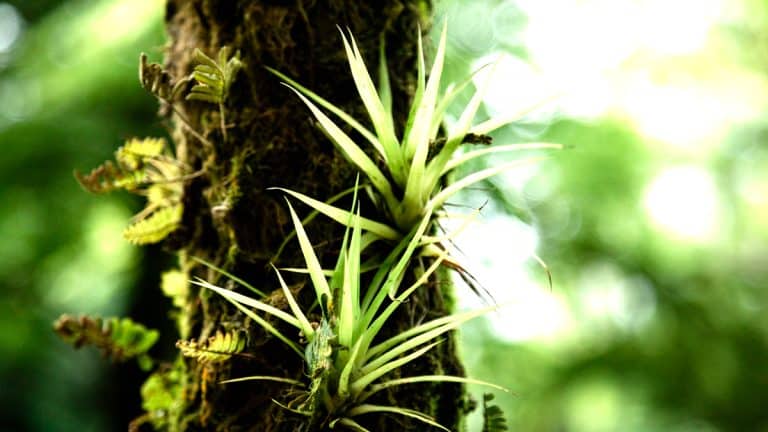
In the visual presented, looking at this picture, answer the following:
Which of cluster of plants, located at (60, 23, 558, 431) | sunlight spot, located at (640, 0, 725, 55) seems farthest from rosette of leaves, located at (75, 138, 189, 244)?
sunlight spot, located at (640, 0, 725, 55)

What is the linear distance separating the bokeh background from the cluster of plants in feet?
6.46

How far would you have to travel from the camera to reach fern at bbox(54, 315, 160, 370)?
122cm

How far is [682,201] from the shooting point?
378 centimetres

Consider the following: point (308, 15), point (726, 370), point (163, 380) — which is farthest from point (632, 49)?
point (163, 380)

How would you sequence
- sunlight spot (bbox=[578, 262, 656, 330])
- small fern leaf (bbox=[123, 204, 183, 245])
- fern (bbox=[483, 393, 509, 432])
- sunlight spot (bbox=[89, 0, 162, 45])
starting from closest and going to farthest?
fern (bbox=[483, 393, 509, 432]) → small fern leaf (bbox=[123, 204, 183, 245]) → sunlight spot (bbox=[89, 0, 162, 45]) → sunlight spot (bbox=[578, 262, 656, 330])

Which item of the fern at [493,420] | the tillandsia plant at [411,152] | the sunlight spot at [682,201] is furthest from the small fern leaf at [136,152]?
the sunlight spot at [682,201]

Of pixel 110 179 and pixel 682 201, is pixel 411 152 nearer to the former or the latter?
pixel 110 179

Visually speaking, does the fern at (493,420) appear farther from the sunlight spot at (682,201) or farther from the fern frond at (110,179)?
the sunlight spot at (682,201)

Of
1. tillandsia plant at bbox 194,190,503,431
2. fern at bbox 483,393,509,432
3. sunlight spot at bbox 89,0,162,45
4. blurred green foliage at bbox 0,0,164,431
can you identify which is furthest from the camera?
blurred green foliage at bbox 0,0,164,431

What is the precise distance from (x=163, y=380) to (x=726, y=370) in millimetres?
3860

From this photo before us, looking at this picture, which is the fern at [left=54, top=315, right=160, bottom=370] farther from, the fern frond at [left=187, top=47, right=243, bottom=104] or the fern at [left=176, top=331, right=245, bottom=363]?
the fern frond at [left=187, top=47, right=243, bottom=104]

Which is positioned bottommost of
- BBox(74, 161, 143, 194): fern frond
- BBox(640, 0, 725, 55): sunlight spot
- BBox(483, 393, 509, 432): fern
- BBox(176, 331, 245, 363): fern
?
BBox(176, 331, 245, 363): fern

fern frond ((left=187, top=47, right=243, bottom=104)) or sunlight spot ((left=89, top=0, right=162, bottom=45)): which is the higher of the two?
sunlight spot ((left=89, top=0, right=162, bottom=45))

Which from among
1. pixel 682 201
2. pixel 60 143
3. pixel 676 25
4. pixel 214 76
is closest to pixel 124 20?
pixel 60 143
